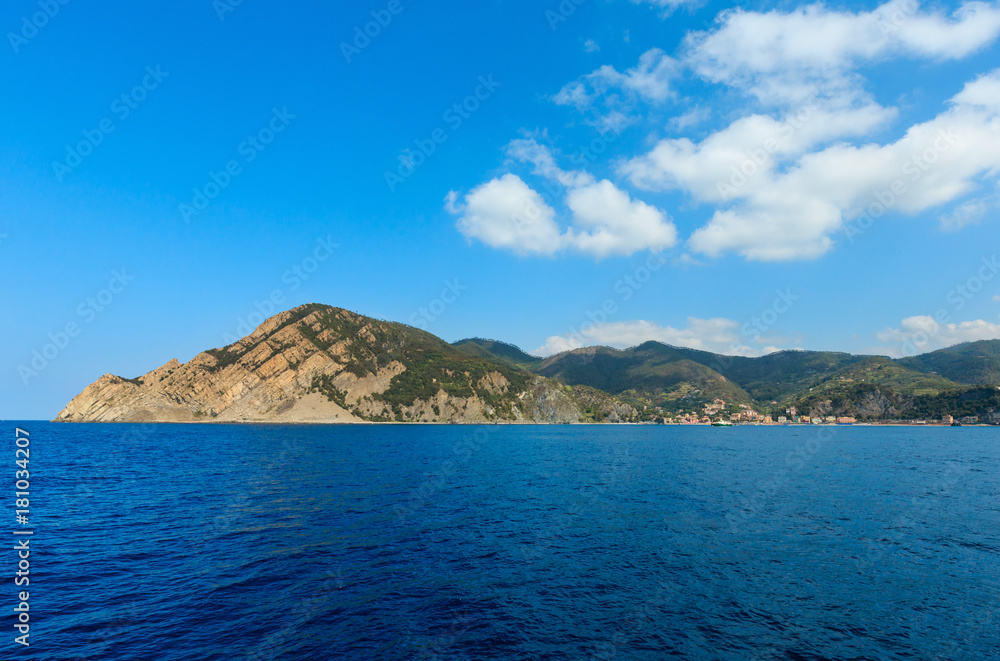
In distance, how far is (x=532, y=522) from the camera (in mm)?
41156

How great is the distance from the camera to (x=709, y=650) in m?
19.9

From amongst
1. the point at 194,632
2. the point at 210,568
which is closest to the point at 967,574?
the point at 194,632

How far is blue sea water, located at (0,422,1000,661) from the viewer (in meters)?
20.3

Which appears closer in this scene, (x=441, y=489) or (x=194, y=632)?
(x=194, y=632)

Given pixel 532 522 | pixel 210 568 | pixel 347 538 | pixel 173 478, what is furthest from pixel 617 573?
pixel 173 478

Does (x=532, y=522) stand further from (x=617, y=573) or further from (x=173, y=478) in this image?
(x=173, y=478)

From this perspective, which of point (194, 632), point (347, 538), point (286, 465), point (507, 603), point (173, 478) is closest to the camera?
point (194, 632)

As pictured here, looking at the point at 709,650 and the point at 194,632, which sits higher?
the point at 194,632

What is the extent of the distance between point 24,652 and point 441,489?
1606 inches

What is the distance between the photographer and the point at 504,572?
94.4ft

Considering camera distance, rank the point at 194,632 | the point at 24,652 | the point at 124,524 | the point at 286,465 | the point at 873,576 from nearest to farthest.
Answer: the point at 24,652
the point at 194,632
the point at 873,576
the point at 124,524
the point at 286,465

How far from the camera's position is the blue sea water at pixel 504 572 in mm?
20344

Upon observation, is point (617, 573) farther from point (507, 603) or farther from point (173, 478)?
point (173, 478)

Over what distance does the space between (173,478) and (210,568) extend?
46.5m
